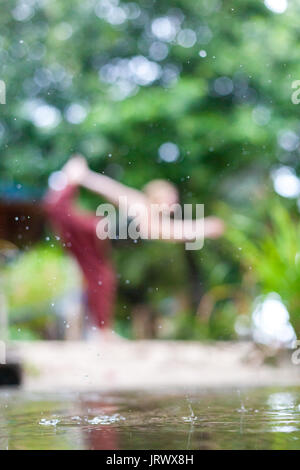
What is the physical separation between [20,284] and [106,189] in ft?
13.2

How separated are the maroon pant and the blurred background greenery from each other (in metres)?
3.13

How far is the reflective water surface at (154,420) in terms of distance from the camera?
1.74m

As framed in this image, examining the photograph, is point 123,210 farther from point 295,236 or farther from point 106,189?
point 295,236

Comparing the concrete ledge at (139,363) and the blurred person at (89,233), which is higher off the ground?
the blurred person at (89,233)

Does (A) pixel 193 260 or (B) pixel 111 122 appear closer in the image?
(B) pixel 111 122

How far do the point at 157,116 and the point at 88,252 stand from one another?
13.3 ft

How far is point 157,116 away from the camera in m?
10.8

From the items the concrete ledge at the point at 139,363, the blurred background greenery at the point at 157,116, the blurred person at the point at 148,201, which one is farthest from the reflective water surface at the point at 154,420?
the blurred background greenery at the point at 157,116

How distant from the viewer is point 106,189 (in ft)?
23.8

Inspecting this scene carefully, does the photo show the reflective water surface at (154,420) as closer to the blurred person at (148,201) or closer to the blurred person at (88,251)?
the blurred person at (88,251)

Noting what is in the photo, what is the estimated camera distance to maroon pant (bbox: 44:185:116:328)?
6446 millimetres

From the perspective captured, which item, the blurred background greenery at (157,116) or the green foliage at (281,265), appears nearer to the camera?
the green foliage at (281,265)

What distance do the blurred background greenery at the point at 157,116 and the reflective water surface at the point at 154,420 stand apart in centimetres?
700
